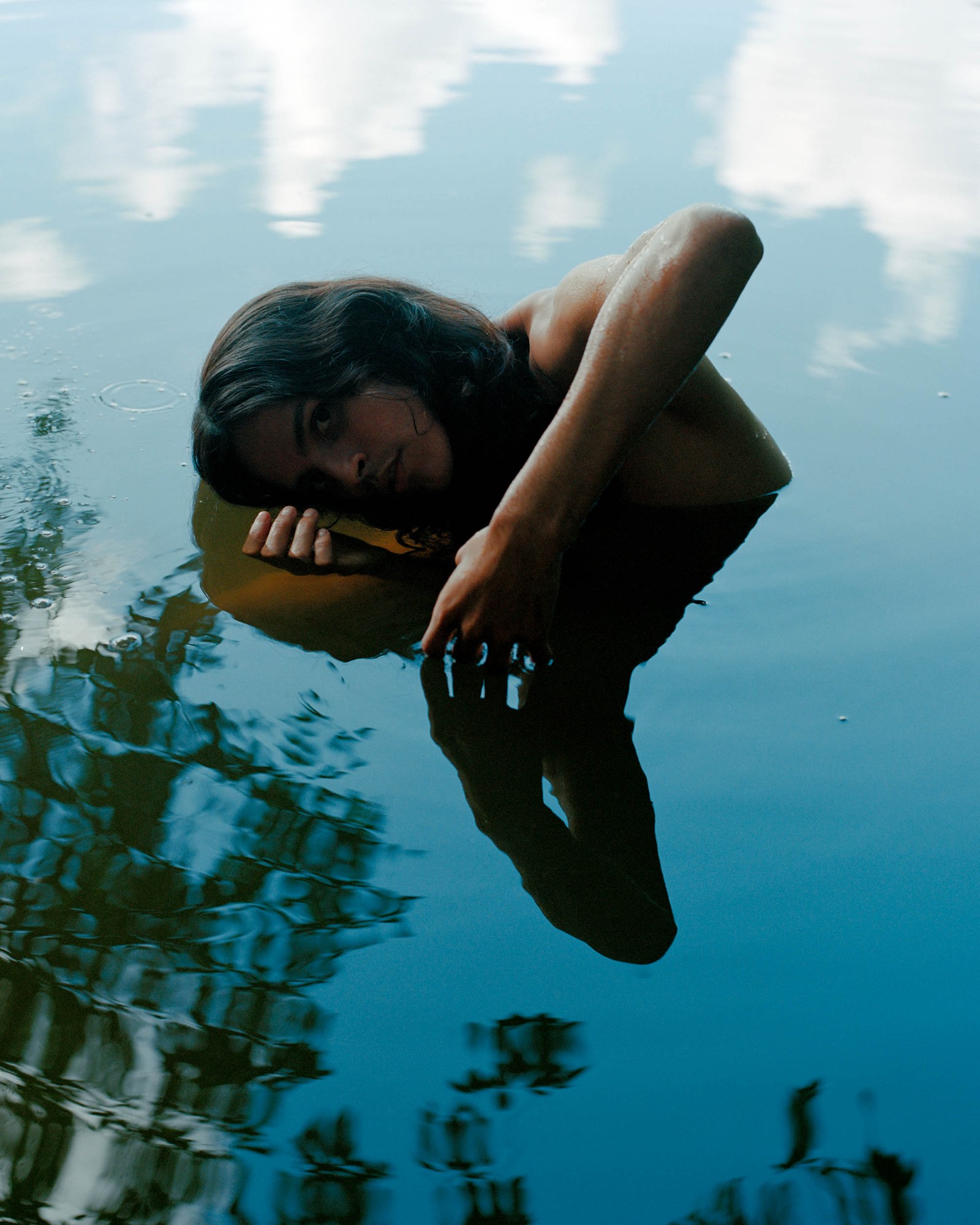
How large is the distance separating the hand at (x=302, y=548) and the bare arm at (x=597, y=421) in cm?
38

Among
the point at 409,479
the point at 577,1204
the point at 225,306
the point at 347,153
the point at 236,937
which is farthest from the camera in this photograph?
the point at 347,153

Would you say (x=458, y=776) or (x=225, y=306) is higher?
(x=225, y=306)

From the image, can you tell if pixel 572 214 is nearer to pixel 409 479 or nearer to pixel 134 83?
pixel 409 479

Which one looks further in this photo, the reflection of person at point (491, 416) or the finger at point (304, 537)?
the finger at point (304, 537)

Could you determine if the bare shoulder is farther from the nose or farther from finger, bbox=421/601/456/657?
finger, bbox=421/601/456/657

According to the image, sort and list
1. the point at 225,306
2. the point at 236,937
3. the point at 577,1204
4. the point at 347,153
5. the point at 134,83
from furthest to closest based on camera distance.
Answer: the point at 134,83
the point at 347,153
the point at 225,306
the point at 236,937
the point at 577,1204

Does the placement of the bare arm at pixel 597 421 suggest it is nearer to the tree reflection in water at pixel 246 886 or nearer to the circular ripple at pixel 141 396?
the tree reflection in water at pixel 246 886

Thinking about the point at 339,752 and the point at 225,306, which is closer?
the point at 339,752

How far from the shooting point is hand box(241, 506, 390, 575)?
1.58 meters

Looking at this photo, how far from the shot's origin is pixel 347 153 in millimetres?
3217

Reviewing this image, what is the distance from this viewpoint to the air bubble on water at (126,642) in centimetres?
139

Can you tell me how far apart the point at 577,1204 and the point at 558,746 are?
1.73 ft

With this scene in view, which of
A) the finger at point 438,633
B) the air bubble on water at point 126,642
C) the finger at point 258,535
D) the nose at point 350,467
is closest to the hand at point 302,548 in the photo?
the finger at point 258,535

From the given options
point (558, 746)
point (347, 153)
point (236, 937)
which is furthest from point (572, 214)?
point (236, 937)
